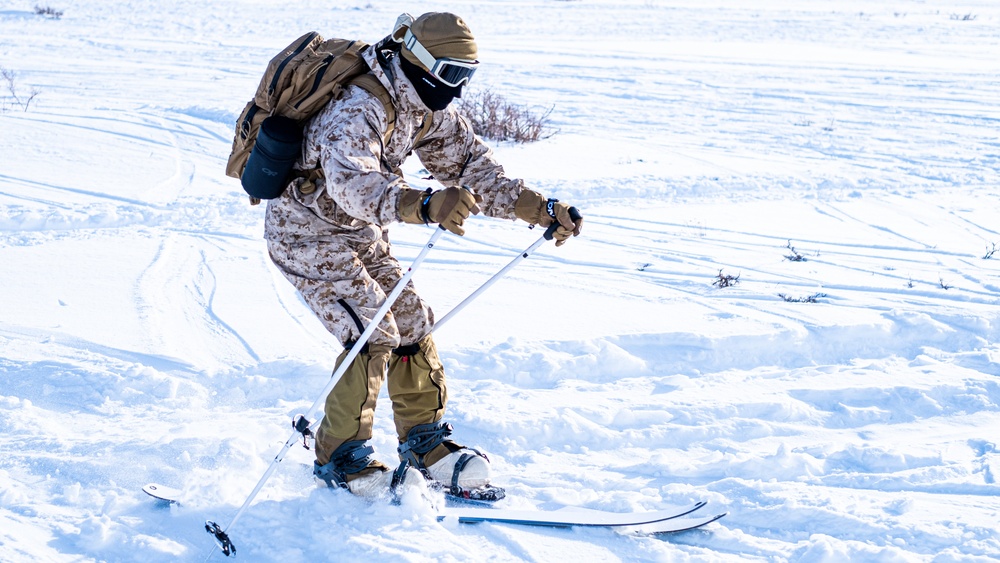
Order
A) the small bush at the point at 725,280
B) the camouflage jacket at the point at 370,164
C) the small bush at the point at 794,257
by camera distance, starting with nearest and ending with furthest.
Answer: the camouflage jacket at the point at 370,164
the small bush at the point at 725,280
the small bush at the point at 794,257

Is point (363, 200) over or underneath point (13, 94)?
over

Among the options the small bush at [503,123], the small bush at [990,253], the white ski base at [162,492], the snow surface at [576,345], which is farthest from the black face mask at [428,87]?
the small bush at [503,123]

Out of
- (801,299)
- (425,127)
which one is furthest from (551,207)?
(801,299)

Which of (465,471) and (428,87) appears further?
(465,471)

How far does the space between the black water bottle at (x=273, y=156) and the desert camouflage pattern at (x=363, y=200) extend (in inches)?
2.8

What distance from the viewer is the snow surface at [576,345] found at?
10.1 ft

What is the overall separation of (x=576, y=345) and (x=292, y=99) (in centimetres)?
233

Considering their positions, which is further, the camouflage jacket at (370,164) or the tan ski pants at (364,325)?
the tan ski pants at (364,325)

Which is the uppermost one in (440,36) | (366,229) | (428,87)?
(440,36)

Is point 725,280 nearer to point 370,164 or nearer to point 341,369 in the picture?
point 341,369

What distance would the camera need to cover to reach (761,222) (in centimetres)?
735

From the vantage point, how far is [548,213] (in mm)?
3150

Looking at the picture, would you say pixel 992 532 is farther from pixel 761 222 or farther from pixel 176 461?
pixel 761 222

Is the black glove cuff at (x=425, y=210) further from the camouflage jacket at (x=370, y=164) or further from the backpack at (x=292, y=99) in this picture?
the backpack at (x=292, y=99)
